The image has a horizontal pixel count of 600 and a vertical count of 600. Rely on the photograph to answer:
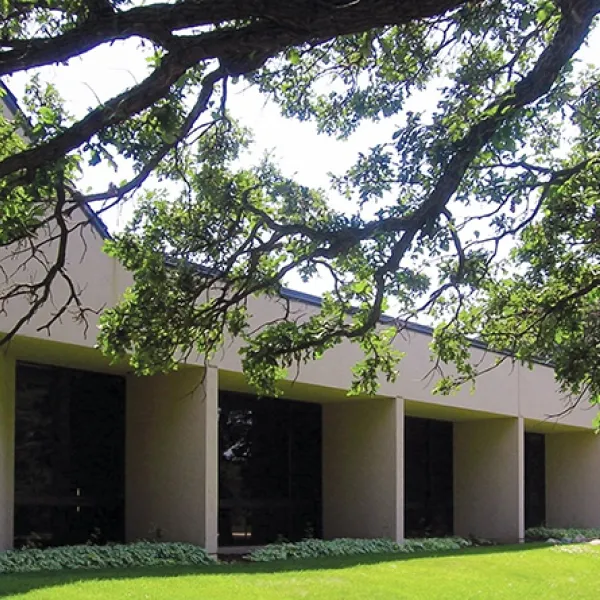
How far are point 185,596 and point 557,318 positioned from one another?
5522 mm

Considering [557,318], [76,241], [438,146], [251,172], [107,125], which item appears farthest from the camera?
[76,241]

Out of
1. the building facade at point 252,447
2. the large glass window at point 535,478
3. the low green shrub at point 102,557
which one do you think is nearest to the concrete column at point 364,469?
the building facade at point 252,447

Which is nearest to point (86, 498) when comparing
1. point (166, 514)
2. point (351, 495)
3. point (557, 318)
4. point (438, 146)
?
point (166, 514)

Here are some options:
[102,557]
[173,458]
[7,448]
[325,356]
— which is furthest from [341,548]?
[7,448]

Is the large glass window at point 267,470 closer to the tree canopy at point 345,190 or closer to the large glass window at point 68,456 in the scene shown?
the large glass window at point 68,456

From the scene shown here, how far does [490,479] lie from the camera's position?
2794cm

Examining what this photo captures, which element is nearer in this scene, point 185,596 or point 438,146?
point 438,146

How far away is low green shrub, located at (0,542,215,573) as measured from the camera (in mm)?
14125

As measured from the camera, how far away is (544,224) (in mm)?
11227

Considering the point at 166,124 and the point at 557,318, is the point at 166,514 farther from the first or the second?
the point at 166,124

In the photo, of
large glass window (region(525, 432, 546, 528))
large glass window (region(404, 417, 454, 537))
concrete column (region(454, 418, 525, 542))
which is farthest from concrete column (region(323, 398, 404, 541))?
large glass window (region(525, 432, 546, 528))

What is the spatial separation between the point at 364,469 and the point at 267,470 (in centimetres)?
221

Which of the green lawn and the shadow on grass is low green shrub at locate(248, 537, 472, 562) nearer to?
the shadow on grass

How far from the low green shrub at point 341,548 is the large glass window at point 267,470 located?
4.48 feet
